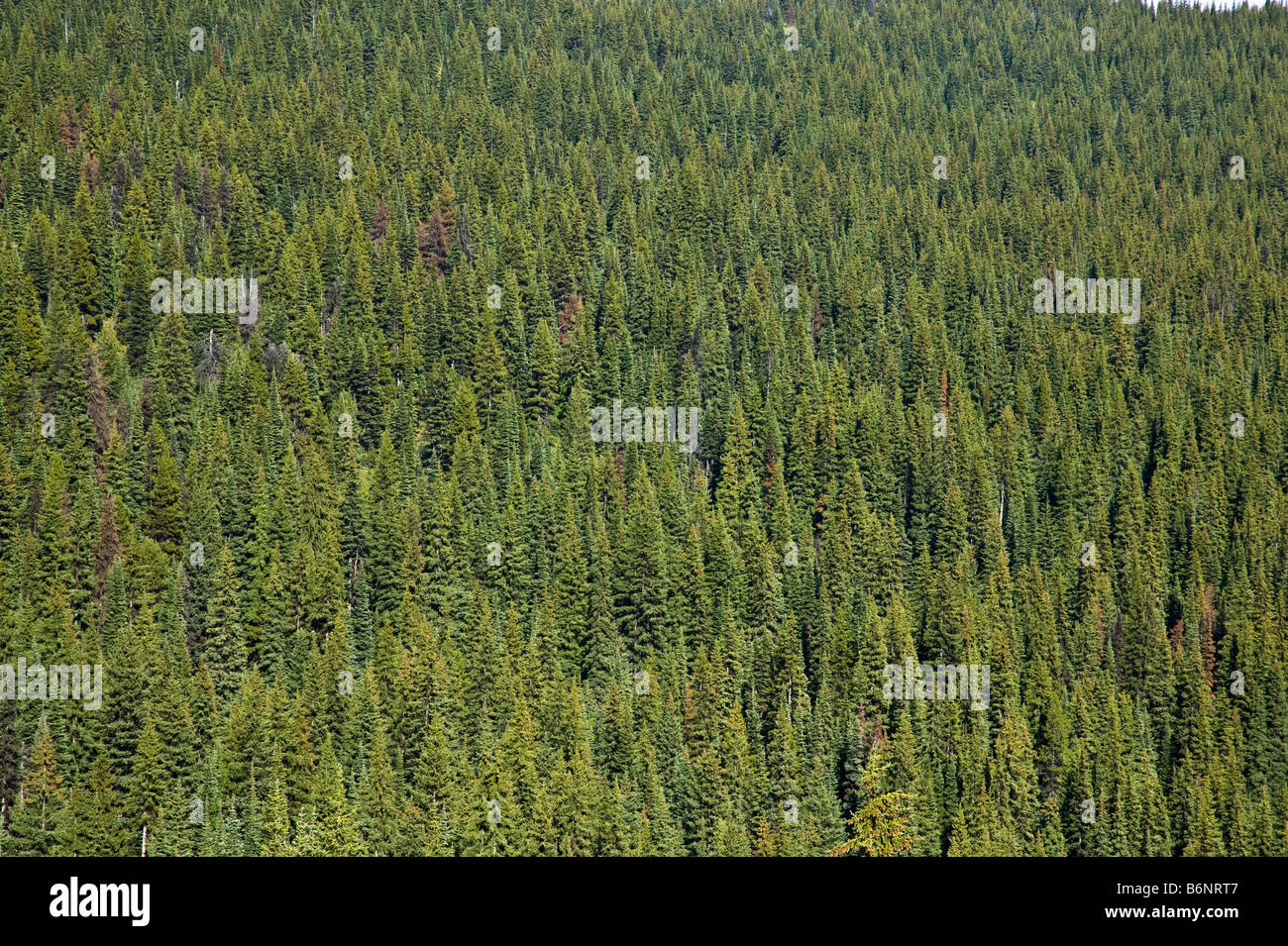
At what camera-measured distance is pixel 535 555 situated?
121312 millimetres

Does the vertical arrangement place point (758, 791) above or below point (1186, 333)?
below

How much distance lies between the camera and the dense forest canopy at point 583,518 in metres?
90.3

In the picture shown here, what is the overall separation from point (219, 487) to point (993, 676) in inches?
2314

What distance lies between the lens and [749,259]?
622 feet

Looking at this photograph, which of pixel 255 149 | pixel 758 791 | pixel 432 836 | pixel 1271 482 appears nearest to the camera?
pixel 432 836

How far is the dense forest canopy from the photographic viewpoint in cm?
9031

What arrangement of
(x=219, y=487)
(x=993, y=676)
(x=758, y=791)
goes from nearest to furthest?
(x=758, y=791) → (x=993, y=676) → (x=219, y=487)

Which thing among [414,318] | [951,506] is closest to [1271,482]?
[951,506]

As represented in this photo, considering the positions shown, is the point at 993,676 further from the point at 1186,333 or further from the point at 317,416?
the point at 1186,333

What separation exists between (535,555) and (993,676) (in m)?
35.7

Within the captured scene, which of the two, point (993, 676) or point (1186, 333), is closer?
point (993, 676)

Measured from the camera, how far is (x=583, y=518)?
→ 417 ft

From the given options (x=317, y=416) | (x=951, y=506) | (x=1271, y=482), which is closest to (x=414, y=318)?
(x=317, y=416)

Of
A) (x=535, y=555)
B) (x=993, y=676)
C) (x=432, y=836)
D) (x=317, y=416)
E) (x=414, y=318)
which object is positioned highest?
(x=414, y=318)
